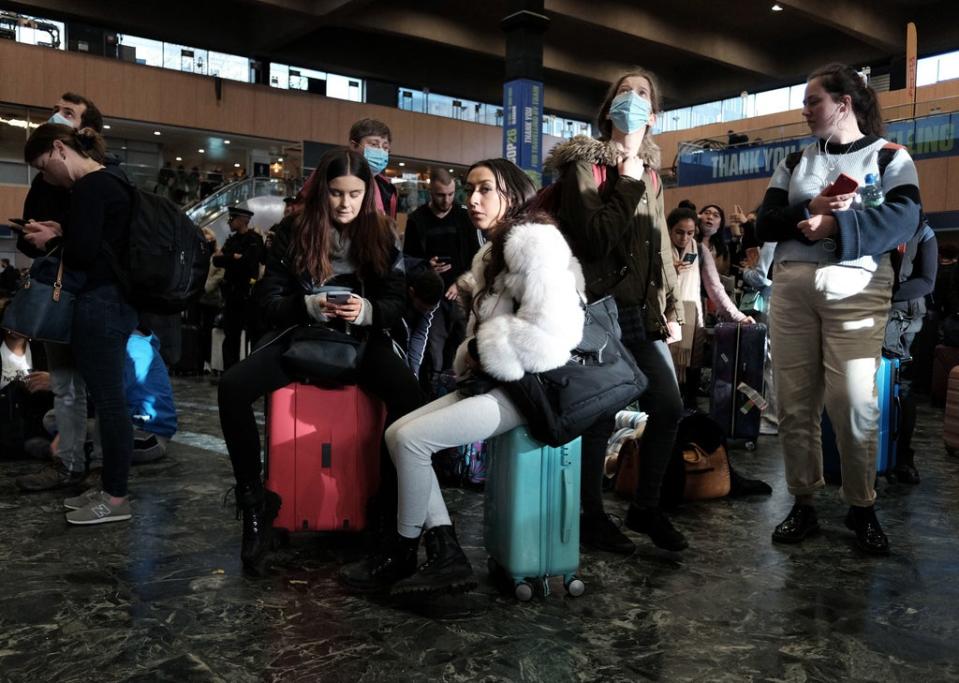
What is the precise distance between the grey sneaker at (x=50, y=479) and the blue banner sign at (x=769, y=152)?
7371mm

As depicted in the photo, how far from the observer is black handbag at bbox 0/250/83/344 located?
9.73ft

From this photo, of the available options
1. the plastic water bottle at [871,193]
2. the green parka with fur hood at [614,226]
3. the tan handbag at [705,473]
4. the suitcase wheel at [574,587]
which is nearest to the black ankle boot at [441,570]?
the suitcase wheel at [574,587]

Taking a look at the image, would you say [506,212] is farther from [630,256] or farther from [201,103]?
[201,103]

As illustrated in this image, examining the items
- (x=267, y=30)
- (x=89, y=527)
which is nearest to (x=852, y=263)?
(x=89, y=527)

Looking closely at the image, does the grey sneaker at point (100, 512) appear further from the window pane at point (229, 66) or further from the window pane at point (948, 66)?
the window pane at point (948, 66)

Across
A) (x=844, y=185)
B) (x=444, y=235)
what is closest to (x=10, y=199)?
(x=444, y=235)

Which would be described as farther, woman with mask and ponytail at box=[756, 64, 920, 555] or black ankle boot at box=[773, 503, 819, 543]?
black ankle boot at box=[773, 503, 819, 543]

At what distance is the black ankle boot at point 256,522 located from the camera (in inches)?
98.8

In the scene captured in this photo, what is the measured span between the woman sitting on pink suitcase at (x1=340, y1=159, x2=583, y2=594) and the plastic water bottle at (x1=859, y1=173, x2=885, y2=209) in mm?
1187

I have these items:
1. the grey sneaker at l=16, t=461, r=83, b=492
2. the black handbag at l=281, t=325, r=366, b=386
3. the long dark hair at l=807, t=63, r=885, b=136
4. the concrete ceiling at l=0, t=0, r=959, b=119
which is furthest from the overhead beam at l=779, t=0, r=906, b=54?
the grey sneaker at l=16, t=461, r=83, b=492

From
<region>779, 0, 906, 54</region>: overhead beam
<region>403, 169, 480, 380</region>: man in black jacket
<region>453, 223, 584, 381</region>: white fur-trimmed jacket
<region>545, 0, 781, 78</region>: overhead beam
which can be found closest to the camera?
<region>453, 223, 584, 381</region>: white fur-trimmed jacket

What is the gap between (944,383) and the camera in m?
7.12

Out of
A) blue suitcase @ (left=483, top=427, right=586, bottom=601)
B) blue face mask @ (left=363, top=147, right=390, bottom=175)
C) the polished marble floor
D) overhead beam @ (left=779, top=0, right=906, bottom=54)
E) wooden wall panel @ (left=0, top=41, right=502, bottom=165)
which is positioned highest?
overhead beam @ (left=779, top=0, right=906, bottom=54)

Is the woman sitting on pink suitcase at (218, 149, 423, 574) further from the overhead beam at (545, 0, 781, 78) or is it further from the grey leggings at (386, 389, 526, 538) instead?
the overhead beam at (545, 0, 781, 78)
